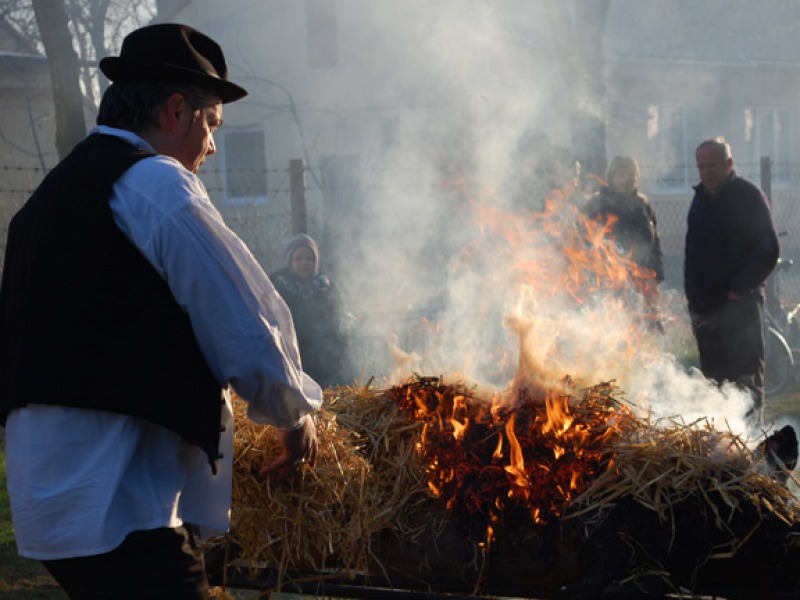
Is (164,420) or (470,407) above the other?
(164,420)

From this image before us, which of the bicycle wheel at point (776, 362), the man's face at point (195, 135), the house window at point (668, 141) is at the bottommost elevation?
the bicycle wheel at point (776, 362)

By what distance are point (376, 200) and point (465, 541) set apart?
26.1 ft

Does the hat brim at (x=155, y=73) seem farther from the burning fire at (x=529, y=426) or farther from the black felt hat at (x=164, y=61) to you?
the burning fire at (x=529, y=426)

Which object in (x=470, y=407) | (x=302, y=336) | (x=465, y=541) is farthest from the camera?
(x=302, y=336)

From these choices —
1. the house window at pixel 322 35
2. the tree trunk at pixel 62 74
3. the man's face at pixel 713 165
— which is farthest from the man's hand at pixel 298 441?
the house window at pixel 322 35

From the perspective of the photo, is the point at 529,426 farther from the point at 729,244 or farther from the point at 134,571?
the point at 729,244

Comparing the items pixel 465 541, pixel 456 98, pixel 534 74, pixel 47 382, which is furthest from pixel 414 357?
pixel 456 98

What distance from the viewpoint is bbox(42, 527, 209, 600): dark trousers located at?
2.29m

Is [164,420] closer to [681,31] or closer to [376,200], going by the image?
[376,200]

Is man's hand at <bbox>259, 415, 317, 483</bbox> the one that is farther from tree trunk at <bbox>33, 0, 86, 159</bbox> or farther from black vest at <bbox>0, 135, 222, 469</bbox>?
tree trunk at <bbox>33, 0, 86, 159</bbox>

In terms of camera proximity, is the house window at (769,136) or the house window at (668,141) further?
the house window at (769,136)

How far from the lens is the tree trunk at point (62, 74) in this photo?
9.71 m

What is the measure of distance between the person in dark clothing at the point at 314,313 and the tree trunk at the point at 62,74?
11.4 ft

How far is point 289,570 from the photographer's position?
10.8 ft
